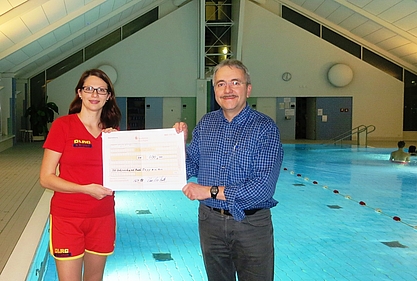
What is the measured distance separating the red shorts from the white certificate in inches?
7.5

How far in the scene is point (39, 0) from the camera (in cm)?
818

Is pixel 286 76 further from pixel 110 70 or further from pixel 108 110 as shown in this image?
pixel 108 110

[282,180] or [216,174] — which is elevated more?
[216,174]

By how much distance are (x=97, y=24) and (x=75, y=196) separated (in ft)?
39.4

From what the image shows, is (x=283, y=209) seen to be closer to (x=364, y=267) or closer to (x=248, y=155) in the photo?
(x=364, y=267)

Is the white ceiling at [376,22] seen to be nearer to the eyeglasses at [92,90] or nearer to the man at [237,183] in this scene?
the man at [237,183]

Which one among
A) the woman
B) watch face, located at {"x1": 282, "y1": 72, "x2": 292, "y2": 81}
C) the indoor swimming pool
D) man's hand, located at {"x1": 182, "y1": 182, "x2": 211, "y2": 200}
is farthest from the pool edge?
watch face, located at {"x1": 282, "y1": 72, "x2": 292, "y2": 81}

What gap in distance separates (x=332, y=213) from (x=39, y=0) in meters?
6.30

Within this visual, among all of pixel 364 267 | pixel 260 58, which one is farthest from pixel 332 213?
pixel 260 58

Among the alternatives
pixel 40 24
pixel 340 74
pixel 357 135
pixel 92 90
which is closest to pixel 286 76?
pixel 340 74

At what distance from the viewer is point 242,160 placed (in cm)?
173

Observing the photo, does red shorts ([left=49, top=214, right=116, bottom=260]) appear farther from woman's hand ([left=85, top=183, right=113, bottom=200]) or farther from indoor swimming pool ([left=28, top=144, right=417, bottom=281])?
indoor swimming pool ([left=28, top=144, right=417, bottom=281])

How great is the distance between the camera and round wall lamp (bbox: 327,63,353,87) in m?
16.7

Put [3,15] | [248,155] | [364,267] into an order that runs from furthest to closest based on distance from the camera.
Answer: [3,15] → [364,267] → [248,155]
